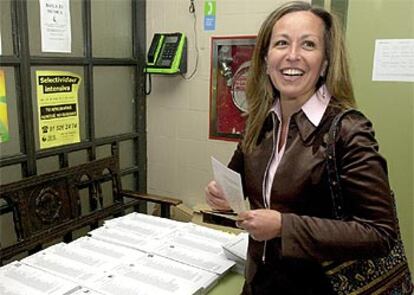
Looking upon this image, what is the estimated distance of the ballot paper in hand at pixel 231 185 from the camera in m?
1.17

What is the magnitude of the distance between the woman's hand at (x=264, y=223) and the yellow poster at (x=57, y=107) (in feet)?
4.84

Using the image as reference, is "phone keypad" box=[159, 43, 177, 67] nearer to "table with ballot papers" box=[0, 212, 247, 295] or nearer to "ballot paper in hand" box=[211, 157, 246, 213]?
"table with ballot papers" box=[0, 212, 247, 295]

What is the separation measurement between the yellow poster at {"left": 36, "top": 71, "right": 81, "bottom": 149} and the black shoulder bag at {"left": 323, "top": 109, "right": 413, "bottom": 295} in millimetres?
1592

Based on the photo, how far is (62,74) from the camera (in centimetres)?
226

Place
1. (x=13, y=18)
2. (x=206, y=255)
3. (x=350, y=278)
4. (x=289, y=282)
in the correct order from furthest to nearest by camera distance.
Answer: (x=13, y=18)
(x=206, y=255)
(x=289, y=282)
(x=350, y=278)

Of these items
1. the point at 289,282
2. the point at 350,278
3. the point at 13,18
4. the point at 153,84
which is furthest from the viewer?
the point at 153,84

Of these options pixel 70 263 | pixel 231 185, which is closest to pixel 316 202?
pixel 231 185

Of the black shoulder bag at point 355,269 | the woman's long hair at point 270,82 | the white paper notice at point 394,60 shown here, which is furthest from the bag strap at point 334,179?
the white paper notice at point 394,60

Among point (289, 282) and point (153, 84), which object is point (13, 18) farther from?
point (289, 282)

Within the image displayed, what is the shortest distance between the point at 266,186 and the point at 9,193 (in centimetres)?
123

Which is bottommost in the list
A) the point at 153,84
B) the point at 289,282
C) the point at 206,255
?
the point at 206,255

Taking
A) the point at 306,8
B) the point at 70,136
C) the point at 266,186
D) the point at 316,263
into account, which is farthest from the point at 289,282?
the point at 70,136

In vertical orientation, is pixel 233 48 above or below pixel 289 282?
above

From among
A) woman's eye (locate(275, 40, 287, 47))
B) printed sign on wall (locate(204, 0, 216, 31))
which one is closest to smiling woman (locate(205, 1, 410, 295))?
woman's eye (locate(275, 40, 287, 47))
